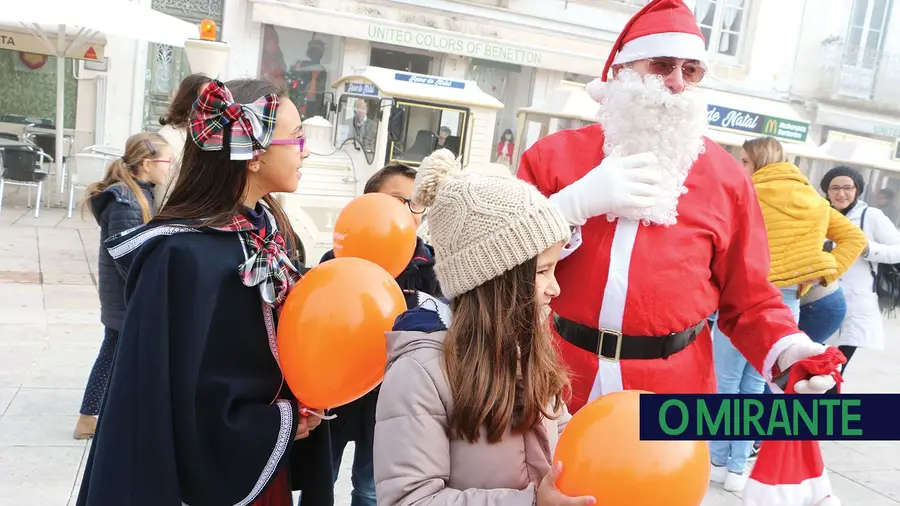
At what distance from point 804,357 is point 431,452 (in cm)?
115

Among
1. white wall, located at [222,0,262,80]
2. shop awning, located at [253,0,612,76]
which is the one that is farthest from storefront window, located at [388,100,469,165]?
white wall, located at [222,0,262,80]

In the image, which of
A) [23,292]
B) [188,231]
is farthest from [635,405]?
[23,292]

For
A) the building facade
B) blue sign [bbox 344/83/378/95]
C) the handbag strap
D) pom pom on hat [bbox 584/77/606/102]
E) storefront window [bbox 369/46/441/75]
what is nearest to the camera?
pom pom on hat [bbox 584/77/606/102]

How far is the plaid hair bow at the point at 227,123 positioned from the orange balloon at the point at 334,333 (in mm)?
368

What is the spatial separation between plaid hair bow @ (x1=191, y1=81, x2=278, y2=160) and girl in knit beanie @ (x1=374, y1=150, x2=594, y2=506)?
607 millimetres

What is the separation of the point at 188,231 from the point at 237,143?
0.84 ft

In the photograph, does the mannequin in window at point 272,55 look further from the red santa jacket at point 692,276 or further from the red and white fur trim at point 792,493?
the red and white fur trim at point 792,493

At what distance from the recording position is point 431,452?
1573 millimetres

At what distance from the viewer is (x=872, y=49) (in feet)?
70.9

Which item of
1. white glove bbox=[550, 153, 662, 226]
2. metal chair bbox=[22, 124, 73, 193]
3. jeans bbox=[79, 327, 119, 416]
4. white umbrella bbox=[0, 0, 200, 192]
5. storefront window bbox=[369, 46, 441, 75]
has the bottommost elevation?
jeans bbox=[79, 327, 119, 416]

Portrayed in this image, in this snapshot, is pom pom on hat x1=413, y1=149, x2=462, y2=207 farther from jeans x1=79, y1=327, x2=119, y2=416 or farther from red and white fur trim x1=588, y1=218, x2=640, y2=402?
jeans x1=79, y1=327, x2=119, y2=416

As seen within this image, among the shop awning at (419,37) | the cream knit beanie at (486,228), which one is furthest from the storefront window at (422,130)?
the cream knit beanie at (486,228)

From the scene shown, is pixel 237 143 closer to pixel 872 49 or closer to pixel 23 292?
pixel 23 292

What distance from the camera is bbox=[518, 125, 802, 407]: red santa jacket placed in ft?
7.95
